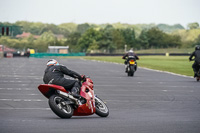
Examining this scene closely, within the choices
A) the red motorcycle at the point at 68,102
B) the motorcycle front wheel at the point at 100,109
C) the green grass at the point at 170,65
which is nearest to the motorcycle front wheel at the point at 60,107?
the red motorcycle at the point at 68,102

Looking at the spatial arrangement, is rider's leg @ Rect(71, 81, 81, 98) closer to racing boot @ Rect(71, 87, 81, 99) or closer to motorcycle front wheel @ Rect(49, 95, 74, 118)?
racing boot @ Rect(71, 87, 81, 99)

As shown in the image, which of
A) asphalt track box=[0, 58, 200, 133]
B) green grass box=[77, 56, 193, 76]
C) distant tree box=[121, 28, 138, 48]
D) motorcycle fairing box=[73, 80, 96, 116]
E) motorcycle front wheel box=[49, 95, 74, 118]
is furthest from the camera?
distant tree box=[121, 28, 138, 48]

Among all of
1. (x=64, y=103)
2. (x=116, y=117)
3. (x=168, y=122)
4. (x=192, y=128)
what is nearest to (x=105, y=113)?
(x=116, y=117)

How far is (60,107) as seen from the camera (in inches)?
445

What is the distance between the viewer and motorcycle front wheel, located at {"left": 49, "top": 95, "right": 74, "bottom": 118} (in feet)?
36.4

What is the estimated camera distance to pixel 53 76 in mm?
11797

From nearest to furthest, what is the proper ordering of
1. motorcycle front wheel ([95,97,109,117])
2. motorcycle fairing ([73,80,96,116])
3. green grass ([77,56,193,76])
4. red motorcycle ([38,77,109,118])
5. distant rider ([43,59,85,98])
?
red motorcycle ([38,77,109,118])
motorcycle fairing ([73,80,96,116])
distant rider ([43,59,85,98])
motorcycle front wheel ([95,97,109,117])
green grass ([77,56,193,76])

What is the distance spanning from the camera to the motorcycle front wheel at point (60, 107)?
11102 mm

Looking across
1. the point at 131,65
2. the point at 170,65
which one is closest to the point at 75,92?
the point at 131,65

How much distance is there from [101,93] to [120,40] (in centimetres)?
16570

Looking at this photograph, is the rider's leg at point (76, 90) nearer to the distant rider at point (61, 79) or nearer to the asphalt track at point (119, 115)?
the distant rider at point (61, 79)

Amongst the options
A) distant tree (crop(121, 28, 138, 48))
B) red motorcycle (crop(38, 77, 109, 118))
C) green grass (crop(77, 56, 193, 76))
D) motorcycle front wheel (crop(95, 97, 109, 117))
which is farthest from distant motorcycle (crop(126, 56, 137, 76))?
distant tree (crop(121, 28, 138, 48))

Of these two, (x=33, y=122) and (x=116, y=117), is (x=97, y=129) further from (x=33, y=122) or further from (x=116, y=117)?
(x=116, y=117)

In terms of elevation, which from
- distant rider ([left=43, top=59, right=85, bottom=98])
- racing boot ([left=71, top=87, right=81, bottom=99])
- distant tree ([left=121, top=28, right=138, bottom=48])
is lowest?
distant tree ([left=121, top=28, right=138, bottom=48])
